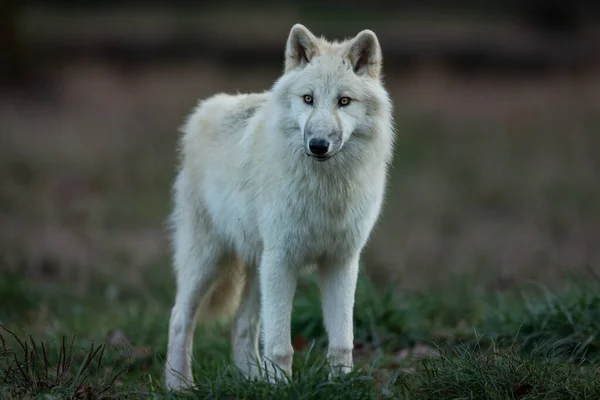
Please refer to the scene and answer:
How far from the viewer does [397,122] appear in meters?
15.4

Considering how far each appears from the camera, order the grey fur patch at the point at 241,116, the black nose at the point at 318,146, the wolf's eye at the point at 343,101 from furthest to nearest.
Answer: the grey fur patch at the point at 241,116, the wolf's eye at the point at 343,101, the black nose at the point at 318,146

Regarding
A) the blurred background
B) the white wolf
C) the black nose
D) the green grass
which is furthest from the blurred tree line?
the black nose

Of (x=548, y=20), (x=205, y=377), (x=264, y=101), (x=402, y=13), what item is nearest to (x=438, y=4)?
(x=402, y=13)

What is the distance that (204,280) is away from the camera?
602cm

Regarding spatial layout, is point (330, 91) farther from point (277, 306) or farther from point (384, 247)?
point (384, 247)

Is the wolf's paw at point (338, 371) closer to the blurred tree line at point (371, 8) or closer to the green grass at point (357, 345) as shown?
the green grass at point (357, 345)

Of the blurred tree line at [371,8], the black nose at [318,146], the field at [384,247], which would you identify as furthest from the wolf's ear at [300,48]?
the blurred tree line at [371,8]

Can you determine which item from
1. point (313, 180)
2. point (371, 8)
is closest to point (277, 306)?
point (313, 180)

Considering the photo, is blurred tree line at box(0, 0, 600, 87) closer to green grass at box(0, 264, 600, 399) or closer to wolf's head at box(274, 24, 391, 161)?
green grass at box(0, 264, 600, 399)

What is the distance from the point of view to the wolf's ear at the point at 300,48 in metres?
5.11

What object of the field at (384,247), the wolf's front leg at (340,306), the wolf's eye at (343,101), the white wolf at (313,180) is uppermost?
the wolf's eye at (343,101)

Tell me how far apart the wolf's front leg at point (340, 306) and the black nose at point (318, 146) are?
2.96ft

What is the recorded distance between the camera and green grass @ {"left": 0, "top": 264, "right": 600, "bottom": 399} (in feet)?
15.1

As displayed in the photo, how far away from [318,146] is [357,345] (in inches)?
96.5
